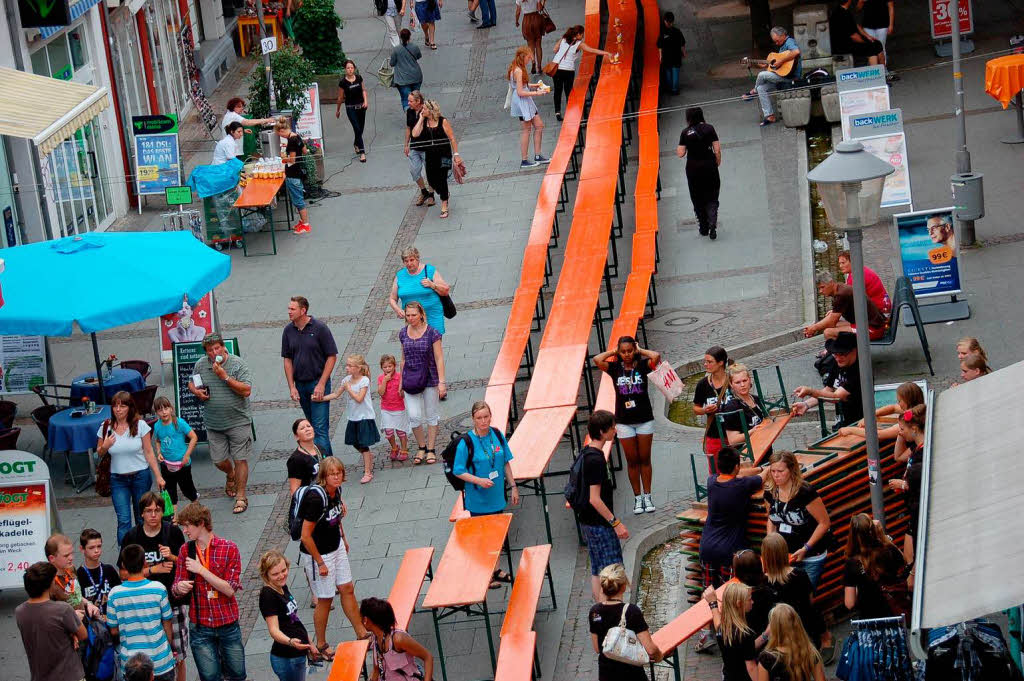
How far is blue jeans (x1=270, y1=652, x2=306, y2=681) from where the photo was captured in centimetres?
978

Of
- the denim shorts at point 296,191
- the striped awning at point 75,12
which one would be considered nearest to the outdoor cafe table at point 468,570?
the denim shorts at point 296,191

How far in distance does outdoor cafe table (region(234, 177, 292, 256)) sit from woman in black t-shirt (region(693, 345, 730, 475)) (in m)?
9.94

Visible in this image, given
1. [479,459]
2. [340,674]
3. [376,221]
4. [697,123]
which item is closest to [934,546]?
[340,674]

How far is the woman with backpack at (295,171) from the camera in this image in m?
21.3

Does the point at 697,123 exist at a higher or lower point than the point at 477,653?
higher

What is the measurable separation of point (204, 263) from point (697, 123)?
6.93 m

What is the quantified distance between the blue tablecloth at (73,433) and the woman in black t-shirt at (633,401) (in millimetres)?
4930

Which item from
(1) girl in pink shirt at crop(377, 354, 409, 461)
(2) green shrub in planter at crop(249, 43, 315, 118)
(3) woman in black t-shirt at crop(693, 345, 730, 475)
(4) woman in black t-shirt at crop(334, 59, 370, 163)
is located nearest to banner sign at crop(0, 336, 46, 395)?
Answer: (1) girl in pink shirt at crop(377, 354, 409, 461)

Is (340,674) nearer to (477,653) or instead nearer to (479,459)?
(477,653)

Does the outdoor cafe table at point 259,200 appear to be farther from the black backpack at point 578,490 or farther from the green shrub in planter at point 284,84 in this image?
the black backpack at point 578,490

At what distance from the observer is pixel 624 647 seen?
8703 millimetres

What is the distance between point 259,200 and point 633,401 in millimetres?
9596

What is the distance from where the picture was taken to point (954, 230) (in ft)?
50.3

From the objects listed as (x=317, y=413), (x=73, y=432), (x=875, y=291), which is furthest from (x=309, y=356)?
(x=875, y=291)
